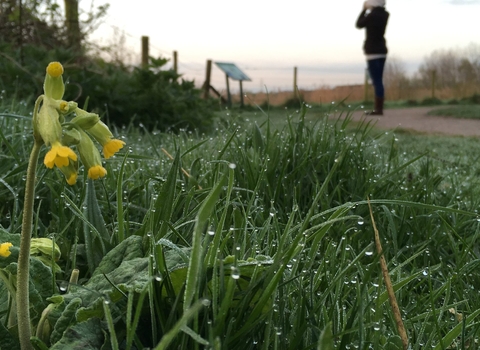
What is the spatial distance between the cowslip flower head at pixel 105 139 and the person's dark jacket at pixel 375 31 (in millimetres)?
10073

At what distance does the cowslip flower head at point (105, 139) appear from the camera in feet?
2.77

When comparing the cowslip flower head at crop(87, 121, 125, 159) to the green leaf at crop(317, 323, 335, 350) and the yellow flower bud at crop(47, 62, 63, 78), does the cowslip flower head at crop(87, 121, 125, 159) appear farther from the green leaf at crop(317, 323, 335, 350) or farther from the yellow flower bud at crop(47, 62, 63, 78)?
the green leaf at crop(317, 323, 335, 350)

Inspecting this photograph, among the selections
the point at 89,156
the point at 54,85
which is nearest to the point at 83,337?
the point at 89,156

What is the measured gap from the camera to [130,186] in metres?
1.98

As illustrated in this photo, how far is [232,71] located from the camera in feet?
47.2

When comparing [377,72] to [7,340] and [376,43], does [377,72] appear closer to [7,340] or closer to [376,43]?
[376,43]

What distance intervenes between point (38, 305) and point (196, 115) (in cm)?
480

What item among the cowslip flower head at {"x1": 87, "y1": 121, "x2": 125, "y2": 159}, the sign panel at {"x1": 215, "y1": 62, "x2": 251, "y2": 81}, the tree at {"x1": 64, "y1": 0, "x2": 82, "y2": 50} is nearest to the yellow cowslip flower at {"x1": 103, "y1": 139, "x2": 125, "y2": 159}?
the cowslip flower head at {"x1": 87, "y1": 121, "x2": 125, "y2": 159}

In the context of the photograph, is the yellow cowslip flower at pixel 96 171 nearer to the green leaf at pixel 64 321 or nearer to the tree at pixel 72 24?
the green leaf at pixel 64 321

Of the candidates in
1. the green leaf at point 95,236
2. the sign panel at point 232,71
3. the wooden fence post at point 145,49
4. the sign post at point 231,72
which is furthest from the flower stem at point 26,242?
the sign panel at point 232,71

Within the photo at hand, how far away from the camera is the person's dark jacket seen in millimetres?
10289

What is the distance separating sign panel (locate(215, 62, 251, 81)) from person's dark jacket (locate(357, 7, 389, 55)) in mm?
4446

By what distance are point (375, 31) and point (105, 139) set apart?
10.3 meters

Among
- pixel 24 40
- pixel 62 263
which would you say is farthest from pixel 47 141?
pixel 24 40
